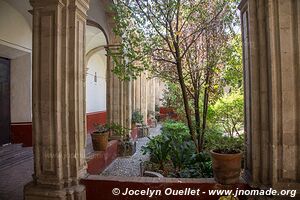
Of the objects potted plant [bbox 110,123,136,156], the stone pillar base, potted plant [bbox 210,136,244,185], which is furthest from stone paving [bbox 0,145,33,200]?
potted plant [bbox 210,136,244,185]

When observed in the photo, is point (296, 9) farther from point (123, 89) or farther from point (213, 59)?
point (123, 89)

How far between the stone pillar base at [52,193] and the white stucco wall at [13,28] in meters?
5.12

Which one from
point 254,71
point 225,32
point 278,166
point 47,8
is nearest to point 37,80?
point 47,8

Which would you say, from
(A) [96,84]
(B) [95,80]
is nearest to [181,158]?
(B) [95,80]

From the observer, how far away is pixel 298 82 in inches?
121

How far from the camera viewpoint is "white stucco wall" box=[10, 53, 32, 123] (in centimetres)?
808

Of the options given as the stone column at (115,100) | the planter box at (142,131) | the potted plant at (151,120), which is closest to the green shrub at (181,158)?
the stone column at (115,100)

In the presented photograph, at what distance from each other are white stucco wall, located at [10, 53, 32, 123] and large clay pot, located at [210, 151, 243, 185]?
22.0 feet

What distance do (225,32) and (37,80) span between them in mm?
5172

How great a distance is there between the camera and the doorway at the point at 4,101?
24.8ft

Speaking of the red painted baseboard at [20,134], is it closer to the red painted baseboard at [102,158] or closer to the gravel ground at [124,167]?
the red painted baseboard at [102,158]

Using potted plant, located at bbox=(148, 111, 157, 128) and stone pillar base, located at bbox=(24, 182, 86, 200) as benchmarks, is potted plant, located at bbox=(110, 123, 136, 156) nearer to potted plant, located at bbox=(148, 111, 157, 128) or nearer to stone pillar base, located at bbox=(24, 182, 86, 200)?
stone pillar base, located at bbox=(24, 182, 86, 200)

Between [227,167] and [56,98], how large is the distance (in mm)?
2483

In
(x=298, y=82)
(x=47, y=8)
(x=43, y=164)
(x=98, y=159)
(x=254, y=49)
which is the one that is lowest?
(x=98, y=159)
